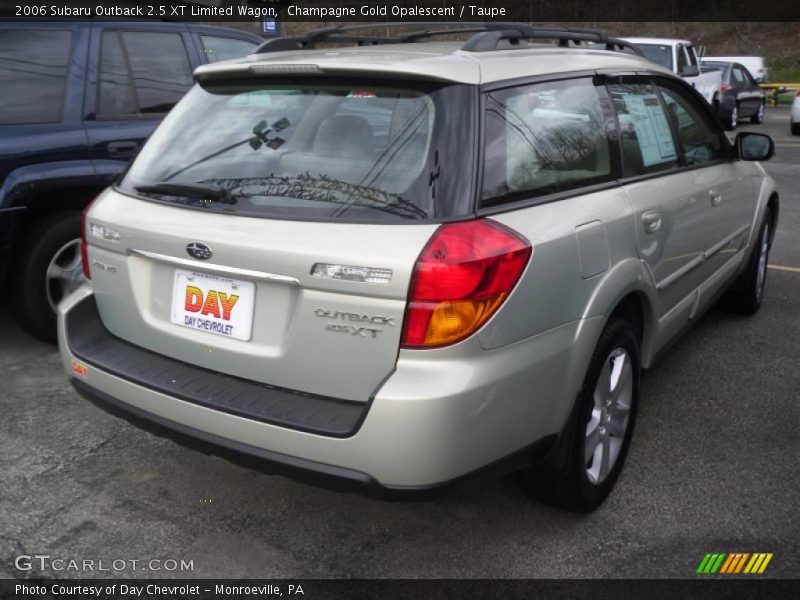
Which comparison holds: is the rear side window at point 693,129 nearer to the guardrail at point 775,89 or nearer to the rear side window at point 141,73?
the rear side window at point 141,73

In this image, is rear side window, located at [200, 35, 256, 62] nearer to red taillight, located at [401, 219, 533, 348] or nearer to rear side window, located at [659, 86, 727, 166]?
rear side window, located at [659, 86, 727, 166]

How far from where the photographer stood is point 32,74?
4672 millimetres

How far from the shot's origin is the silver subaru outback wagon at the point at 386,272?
2352 millimetres

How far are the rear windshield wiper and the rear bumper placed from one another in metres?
0.66

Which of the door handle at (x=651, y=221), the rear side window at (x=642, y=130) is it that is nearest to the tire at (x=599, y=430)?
the door handle at (x=651, y=221)

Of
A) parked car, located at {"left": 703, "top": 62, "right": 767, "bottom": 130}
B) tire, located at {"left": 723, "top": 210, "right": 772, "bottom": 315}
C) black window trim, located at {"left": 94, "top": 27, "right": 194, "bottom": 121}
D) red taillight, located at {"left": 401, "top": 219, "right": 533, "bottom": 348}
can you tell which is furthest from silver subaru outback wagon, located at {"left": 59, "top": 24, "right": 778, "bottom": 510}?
parked car, located at {"left": 703, "top": 62, "right": 767, "bottom": 130}

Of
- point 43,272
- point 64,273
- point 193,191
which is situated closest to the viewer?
point 193,191

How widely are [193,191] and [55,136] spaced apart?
227 centimetres

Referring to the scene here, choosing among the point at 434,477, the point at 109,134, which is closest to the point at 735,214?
the point at 434,477

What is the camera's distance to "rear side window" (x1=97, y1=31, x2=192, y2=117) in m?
4.99

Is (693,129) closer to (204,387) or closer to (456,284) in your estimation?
(456,284)

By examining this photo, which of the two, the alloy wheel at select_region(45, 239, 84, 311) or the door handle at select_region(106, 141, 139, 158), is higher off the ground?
the door handle at select_region(106, 141, 139, 158)

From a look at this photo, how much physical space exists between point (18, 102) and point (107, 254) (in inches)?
85.2

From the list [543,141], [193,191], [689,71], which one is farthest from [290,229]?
[689,71]
